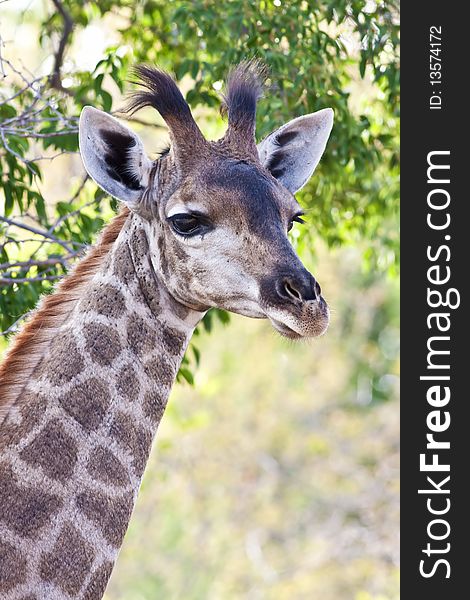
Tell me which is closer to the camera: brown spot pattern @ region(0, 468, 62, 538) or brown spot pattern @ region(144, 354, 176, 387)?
brown spot pattern @ region(0, 468, 62, 538)

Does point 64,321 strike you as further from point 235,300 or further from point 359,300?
point 359,300

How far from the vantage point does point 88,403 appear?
16.2 feet

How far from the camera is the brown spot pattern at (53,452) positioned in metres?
4.79

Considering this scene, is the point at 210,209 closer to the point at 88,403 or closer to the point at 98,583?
the point at 88,403

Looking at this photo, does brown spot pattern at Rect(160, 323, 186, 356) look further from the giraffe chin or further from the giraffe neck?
the giraffe chin

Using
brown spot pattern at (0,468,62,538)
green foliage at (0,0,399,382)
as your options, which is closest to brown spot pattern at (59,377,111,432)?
brown spot pattern at (0,468,62,538)

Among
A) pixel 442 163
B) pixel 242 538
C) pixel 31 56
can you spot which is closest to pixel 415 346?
pixel 442 163

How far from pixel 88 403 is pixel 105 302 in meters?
0.46

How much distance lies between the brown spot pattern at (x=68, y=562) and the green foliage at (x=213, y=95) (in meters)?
2.03

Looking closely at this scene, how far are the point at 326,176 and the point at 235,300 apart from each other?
3886 mm

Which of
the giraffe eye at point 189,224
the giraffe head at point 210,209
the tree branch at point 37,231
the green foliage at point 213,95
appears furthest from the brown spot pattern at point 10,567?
the tree branch at point 37,231

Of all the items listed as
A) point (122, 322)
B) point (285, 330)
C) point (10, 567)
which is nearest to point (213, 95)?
point (122, 322)

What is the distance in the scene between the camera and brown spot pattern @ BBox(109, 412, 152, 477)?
4.96 meters

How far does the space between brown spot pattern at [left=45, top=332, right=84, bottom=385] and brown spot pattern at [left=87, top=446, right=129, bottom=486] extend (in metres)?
0.33
